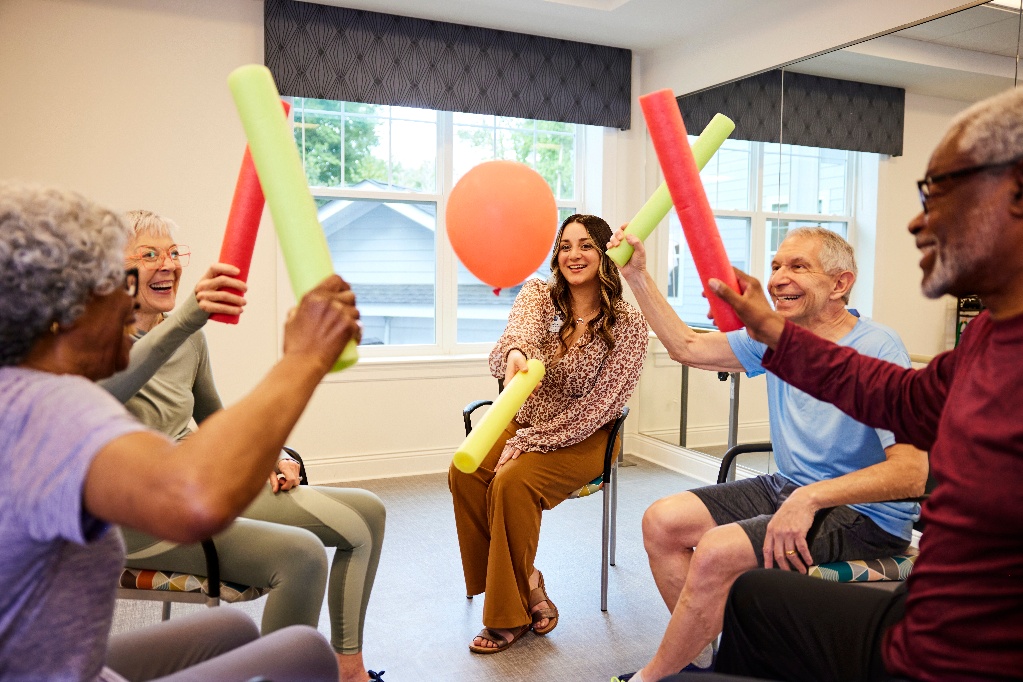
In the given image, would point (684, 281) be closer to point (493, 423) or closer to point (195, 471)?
point (493, 423)

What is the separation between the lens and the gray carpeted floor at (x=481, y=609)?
230 centimetres

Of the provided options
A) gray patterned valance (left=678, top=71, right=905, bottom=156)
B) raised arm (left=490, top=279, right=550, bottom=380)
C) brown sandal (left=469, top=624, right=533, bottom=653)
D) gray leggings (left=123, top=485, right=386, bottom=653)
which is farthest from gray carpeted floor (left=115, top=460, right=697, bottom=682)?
gray patterned valance (left=678, top=71, right=905, bottom=156)

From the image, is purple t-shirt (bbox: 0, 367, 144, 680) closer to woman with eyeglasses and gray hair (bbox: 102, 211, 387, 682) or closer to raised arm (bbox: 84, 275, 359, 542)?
raised arm (bbox: 84, 275, 359, 542)

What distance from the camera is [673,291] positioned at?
188 inches

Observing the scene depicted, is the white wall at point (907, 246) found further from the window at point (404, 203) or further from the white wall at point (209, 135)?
the window at point (404, 203)

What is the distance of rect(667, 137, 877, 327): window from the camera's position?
11.5 ft

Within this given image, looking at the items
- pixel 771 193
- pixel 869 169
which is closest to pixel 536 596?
pixel 869 169

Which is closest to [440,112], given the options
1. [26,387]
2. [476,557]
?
[476,557]

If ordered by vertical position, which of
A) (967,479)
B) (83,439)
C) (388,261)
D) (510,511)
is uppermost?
(388,261)

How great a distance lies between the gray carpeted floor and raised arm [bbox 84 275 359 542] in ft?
5.32

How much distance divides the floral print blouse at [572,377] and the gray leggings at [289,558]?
79 cm

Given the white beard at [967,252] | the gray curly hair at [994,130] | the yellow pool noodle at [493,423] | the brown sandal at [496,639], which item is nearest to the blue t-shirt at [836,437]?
the yellow pool noodle at [493,423]

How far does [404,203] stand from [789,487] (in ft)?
10.2

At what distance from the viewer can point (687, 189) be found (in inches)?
60.6
